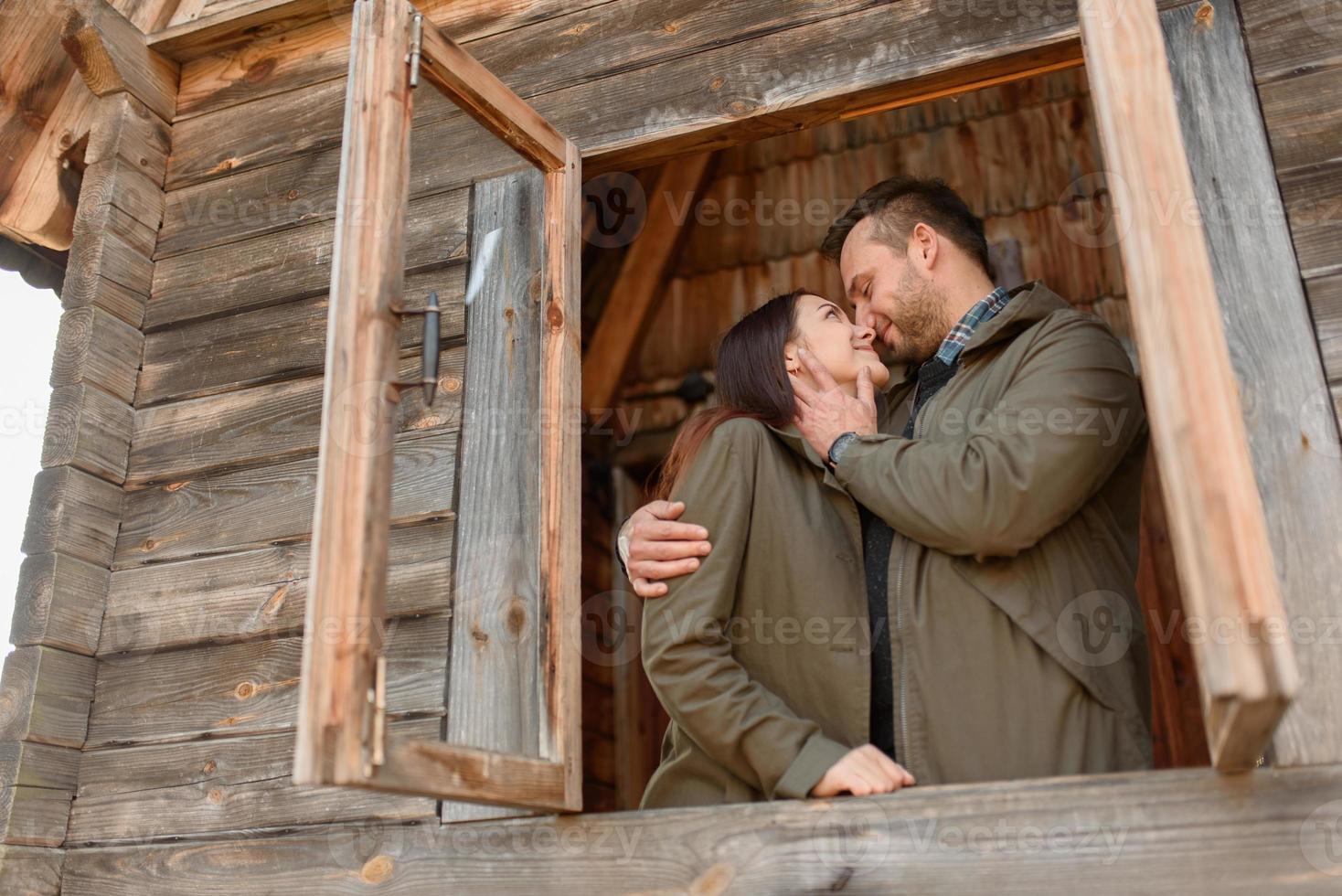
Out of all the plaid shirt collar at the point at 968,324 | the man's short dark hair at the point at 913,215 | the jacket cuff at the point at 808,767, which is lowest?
the jacket cuff at the point at 808,767

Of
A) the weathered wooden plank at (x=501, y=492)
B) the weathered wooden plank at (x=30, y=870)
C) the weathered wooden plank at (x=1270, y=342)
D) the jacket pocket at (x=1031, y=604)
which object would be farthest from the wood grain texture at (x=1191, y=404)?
the weathered wooden plank at (x=30, y=870)

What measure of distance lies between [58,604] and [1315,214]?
2.94m

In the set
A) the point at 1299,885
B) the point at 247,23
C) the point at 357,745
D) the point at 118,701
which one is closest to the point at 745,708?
the point at 357,745

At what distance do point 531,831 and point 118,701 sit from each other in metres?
1.21

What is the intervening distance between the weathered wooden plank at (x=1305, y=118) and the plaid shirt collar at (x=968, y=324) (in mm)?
776

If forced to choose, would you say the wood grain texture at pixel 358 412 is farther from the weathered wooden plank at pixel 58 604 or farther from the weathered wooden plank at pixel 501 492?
the weathered wooden plank at pixel 58 604

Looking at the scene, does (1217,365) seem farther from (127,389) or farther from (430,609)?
(127,389)

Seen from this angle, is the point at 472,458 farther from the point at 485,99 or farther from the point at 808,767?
the point at 808,767

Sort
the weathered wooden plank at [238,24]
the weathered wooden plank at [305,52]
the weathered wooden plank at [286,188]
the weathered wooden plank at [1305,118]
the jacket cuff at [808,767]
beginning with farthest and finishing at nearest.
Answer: the weathered wooden plank at [238,24] < the weathered wooden plank at [305,52] < the weathered wooden plank at [286,188] < the weathered wooden plank at [1305,118] < the jacket cuff at [808,767]

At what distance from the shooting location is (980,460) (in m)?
2.38

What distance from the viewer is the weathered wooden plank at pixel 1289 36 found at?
258 cm

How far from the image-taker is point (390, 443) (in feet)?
6.87

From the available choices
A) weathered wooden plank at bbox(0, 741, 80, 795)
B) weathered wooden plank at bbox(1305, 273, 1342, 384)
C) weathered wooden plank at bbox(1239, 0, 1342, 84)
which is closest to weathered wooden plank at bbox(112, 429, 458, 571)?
weathered wooden plank at bbox(0, 741, 80, 795)

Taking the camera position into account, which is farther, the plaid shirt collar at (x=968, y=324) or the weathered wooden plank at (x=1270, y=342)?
the plaid shirt collar at (x=968, y=324)
